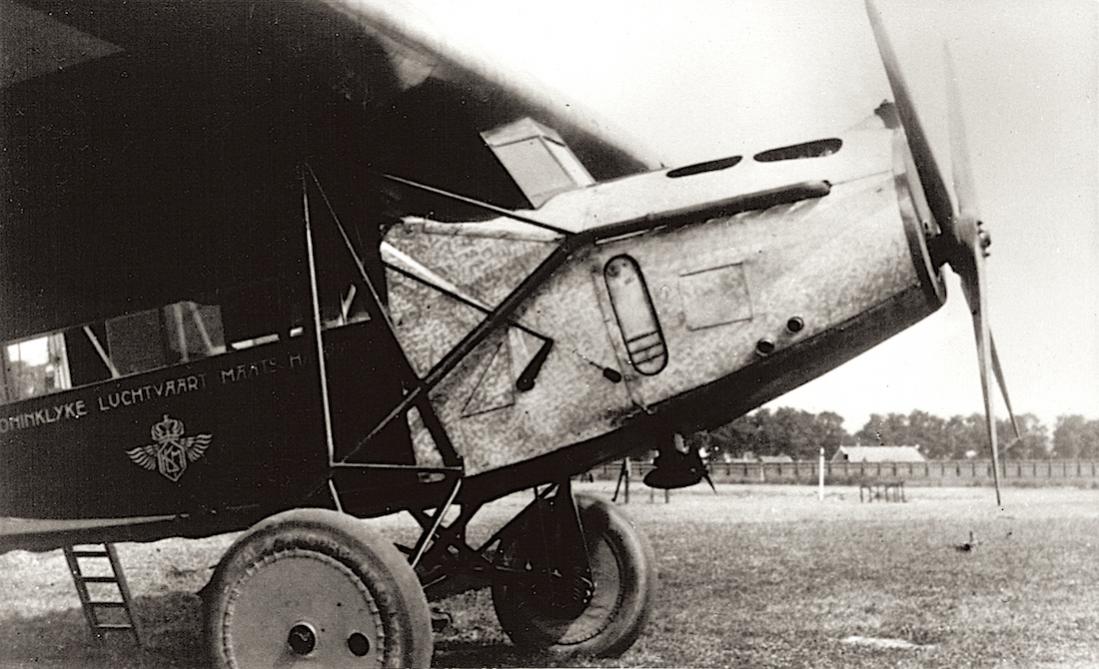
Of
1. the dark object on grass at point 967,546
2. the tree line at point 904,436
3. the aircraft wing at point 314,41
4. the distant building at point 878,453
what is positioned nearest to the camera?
the aircraft wing at point 314,41

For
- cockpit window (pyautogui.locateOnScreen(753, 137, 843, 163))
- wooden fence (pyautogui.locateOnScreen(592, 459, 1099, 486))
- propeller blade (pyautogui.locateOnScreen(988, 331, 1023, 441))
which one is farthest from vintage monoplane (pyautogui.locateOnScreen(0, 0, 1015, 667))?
wooden fence (pyautogui.locateOnScreen(592, 459, 1099, 486))

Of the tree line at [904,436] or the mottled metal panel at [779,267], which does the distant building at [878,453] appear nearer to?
the tree line at [904,436]

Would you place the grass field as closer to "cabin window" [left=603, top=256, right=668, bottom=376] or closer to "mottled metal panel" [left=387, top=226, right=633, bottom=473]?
"mottled metal panel" [left=387, top=226, right=633, bottom=473]

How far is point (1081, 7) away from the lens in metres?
5.02

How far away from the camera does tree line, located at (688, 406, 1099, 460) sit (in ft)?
213

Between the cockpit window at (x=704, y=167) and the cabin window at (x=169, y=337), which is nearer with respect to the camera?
the cockpit window at (x=704, y=167)

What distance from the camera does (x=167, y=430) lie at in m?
5.84

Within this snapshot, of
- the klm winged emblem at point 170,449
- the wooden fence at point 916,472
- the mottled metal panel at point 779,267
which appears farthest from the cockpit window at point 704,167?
the wooden fence at point 916,472

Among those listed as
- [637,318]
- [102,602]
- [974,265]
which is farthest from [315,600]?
[102,602]

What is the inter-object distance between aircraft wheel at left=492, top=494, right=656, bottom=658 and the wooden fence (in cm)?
4728

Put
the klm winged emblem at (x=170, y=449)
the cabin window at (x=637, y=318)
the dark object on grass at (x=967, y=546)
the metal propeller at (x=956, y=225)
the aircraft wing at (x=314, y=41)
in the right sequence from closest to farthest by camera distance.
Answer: the aircraft wing at (x=314, y=41) → the metal propeller at (x=956, y=225) → the cabin window at (x=637, y=318) → the klm winged emblem at (x=170, y=449) → the dark object on grass at (x=967, y=546)

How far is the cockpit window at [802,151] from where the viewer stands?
4898mm

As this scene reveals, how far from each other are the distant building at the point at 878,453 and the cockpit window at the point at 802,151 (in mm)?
76260

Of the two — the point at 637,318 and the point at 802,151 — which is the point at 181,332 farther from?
the point at 802,151
